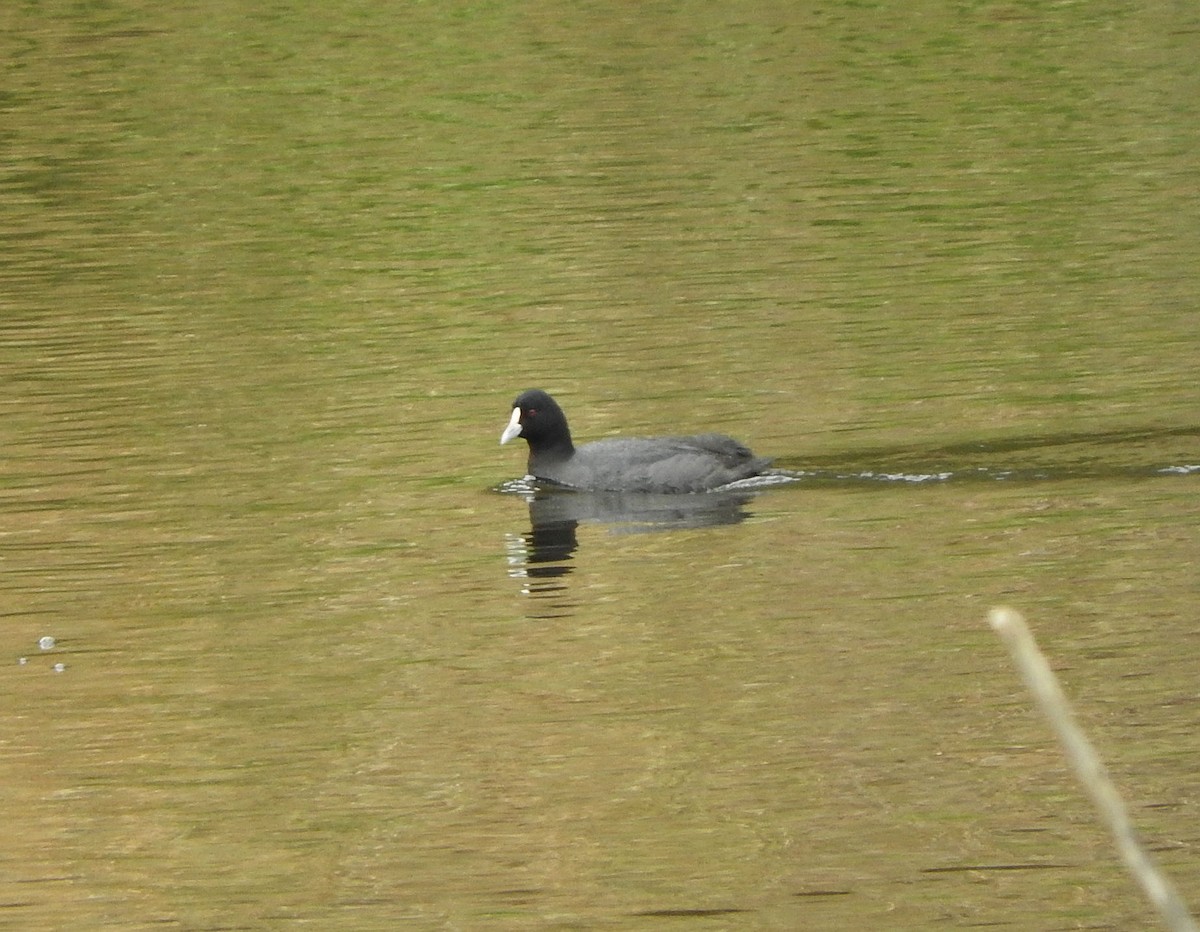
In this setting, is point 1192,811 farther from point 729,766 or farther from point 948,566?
point 948,566

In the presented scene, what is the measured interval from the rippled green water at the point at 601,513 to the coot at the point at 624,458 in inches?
19.0

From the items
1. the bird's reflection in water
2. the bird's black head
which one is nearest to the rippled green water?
the bird's reflection in water

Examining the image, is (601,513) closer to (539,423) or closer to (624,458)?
(624,458)

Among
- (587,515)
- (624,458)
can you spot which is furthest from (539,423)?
(587,515)

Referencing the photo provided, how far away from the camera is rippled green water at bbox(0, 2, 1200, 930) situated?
9.26 metres

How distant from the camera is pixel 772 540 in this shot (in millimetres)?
13508

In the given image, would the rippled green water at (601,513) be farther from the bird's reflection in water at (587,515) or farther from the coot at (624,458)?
the coot at (624,458)

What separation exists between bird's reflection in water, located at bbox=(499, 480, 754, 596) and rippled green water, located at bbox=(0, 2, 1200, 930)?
9 cm

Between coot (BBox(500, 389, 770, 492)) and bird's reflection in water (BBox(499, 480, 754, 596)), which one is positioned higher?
coot (BBox(500, 389, 770, 492))

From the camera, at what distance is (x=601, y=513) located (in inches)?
583

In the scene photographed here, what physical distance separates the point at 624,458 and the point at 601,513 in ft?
1.61

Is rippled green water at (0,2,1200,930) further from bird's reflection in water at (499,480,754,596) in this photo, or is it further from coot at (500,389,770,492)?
coot at (500,389,770,492)

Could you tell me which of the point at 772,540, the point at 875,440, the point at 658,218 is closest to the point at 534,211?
the point at 658,218

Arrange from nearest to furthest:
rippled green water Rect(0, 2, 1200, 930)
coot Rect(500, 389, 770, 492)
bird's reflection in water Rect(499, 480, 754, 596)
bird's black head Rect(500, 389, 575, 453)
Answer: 1. rippled green water Rect(0, 2, 1200, 930)
2. bird's reflection in water Rect(499, 480, 754, 596)
3. coot Rect(500, 389, 770, 492)
4. bird's black head Rect(500, 389, 575, 453)
